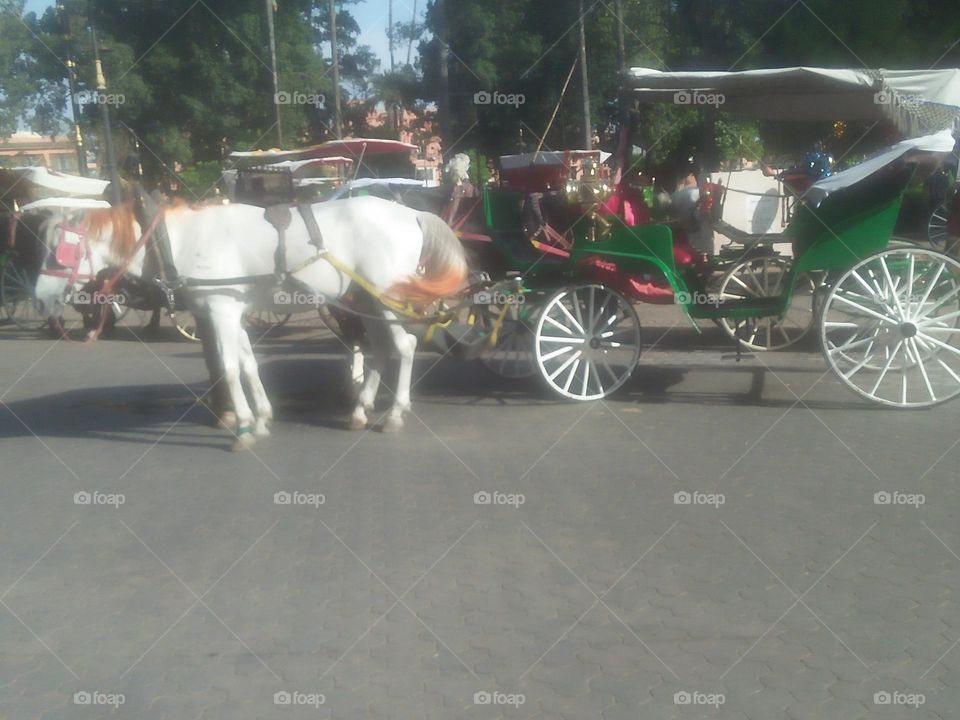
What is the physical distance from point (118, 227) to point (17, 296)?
30.3ft

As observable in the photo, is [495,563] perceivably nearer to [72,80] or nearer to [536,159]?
[536,159]

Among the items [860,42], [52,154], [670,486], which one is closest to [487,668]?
[670,486]

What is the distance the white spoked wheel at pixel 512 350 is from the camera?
876 centimetres

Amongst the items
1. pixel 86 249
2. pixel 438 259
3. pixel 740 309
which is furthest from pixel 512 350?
pixel 86 249

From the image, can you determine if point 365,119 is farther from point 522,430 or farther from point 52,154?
point 522,430

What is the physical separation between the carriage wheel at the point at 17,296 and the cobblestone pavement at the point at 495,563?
7.45m

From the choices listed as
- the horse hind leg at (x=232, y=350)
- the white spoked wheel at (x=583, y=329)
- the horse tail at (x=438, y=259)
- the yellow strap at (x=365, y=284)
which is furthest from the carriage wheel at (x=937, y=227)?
the horse hind leg at (x=232, y=350)

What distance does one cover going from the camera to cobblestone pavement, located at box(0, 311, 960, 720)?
12.7 ft

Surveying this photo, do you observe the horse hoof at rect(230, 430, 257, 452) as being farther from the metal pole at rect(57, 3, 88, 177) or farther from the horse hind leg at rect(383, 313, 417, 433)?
the metal pole at rect(57, 3, 88, 177)

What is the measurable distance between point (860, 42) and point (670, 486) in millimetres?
13984

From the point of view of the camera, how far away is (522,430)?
7.68 m

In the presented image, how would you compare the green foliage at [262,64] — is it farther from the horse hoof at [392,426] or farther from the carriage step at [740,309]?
the horse hoof at [392,426]

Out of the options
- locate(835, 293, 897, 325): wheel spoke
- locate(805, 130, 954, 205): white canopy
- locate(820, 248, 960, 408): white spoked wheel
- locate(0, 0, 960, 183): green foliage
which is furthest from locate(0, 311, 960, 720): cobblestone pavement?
locate(0, 0, 960, 183): green foliage

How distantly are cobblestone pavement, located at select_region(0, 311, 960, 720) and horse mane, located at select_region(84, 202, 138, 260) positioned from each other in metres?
1.40
